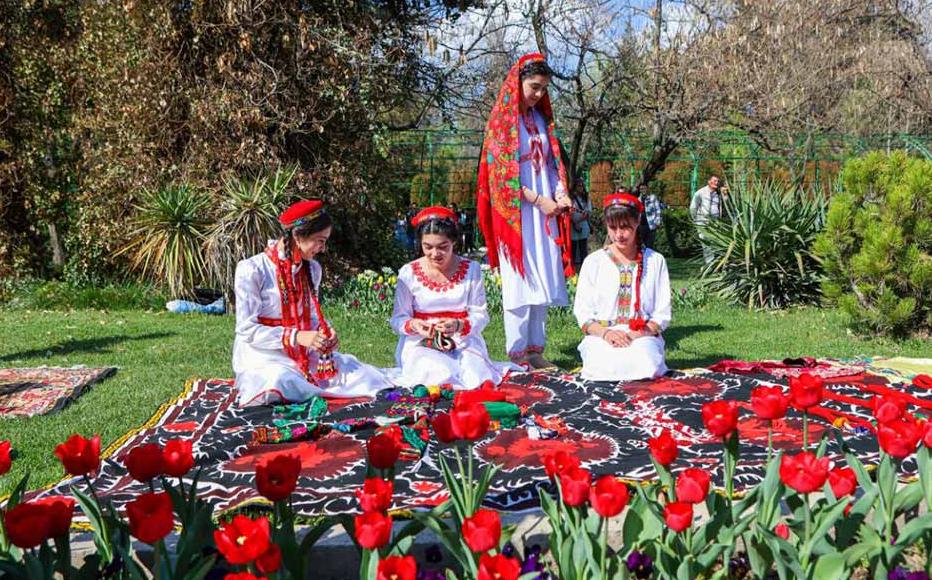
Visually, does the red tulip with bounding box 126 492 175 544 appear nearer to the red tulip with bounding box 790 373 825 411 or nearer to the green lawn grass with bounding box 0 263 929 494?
the red tulip with bounding box 790 373 825 411

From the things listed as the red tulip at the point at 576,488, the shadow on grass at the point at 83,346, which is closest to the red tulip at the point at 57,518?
the red tulip at the point at 576,488

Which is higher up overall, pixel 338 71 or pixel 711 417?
pixel 338 71

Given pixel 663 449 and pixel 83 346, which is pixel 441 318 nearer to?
pixel 663 449

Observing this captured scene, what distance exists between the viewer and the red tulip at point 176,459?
1.92 m

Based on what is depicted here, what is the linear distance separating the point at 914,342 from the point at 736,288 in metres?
3.05

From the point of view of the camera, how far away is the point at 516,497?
10.1 ft

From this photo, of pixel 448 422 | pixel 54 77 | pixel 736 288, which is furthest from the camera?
pixel 54 77

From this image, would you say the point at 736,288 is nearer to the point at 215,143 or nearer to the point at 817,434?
the point at 817,434

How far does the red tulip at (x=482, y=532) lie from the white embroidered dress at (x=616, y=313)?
3.52 m

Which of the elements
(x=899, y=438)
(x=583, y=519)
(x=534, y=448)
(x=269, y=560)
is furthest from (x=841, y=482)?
(x=534, y=448)

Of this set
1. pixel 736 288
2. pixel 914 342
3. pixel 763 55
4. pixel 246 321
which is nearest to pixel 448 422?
pixel 246 321

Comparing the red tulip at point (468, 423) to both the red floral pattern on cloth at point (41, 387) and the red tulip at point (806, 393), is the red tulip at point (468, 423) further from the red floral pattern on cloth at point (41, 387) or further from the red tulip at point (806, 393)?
the red floral pattern on cloth at point (41, 387)

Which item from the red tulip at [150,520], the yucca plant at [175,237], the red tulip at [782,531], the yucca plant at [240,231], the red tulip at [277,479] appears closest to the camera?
the red tulip at [150,520]

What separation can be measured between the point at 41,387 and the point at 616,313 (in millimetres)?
3809
